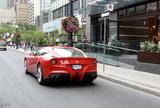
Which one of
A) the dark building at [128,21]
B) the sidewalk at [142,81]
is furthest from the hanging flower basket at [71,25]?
the sidewalk at [142,81]

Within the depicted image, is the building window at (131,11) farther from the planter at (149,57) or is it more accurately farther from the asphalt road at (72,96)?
the asphalt road at (72,96)

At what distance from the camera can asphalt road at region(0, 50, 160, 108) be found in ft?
22.9

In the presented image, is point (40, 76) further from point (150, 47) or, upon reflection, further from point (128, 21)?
point (128, 21)

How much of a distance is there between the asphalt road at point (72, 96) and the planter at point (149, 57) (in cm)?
309

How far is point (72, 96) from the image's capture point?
26.0ft

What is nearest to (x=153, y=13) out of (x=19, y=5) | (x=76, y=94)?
(x=76, y=94)

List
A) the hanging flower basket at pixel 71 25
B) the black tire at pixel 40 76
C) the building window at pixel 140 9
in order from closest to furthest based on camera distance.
Answer: the black tire at pixel 40 76 < the hanging flower basket at pixel 71 25 < the building window at pixel 140 9

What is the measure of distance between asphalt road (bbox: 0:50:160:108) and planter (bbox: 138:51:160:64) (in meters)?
3.09

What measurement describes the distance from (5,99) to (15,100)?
1.10 feet

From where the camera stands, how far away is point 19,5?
158125mm

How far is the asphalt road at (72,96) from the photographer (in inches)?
275

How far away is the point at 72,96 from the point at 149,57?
609cm

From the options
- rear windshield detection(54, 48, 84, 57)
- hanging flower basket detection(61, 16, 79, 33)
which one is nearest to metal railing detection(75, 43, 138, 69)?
hanging flower basket detection(61, 16, 79, 33)

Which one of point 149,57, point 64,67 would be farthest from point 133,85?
point 149,57
